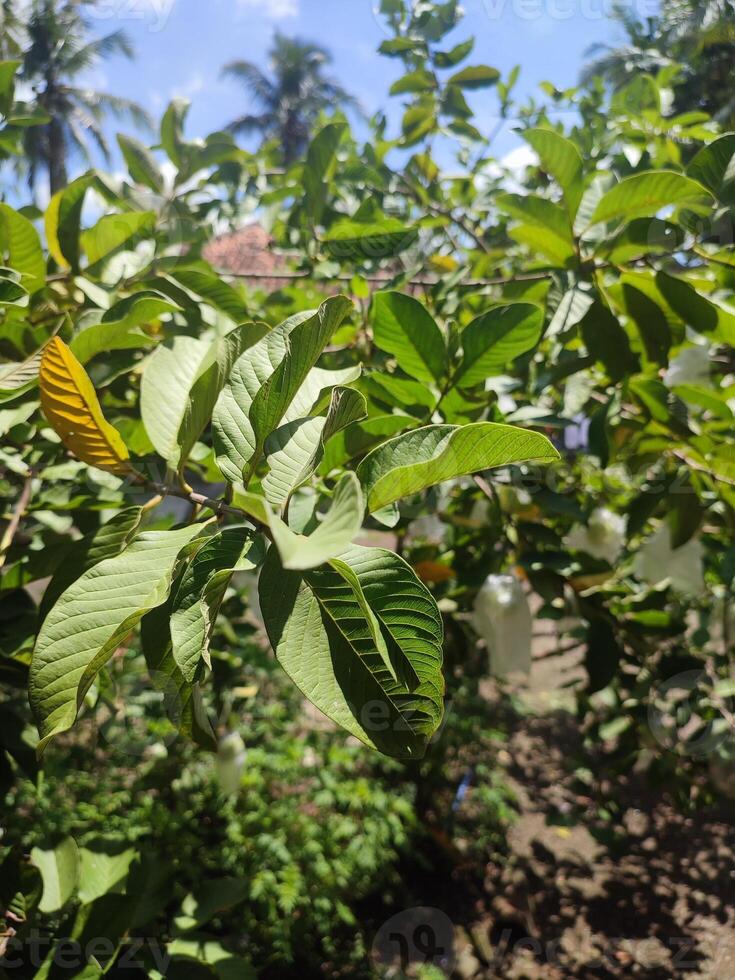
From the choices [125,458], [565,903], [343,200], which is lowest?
[565,903]

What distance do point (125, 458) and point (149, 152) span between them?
78 centimetres

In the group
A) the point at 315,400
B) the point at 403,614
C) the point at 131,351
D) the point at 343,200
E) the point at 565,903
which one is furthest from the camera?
the point at 565,903

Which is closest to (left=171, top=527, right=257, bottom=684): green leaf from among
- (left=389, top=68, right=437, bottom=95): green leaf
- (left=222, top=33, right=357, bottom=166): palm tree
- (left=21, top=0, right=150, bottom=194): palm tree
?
(left=389, top=68, right=437, bottom=95): green leaf

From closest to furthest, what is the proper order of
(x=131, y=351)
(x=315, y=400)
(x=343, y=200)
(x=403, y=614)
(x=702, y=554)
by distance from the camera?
(x=403, y=614) < (x=315, y=400) < (x=131, y=351) < (x=702, y=554) < (x=343, y=200)

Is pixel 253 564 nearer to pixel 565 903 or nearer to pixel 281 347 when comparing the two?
pixel 281 347

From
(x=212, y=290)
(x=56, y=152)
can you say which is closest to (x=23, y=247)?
(x=212, y=290)

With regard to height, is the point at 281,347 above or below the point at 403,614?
above

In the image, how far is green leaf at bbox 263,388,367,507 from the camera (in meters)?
0.42

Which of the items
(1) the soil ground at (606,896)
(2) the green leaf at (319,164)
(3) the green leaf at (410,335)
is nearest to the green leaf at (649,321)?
(3) the green leaf at (410,335)

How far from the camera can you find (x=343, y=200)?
1390mm

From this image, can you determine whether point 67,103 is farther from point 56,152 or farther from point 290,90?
point 290,90

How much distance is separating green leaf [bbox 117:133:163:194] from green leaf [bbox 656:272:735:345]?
0.79 meters

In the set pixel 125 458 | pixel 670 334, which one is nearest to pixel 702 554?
pixel 670 334

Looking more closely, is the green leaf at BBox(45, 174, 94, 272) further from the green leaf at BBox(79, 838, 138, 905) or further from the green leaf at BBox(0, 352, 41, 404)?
the green leaf at BBox(79, 838, 138, 905)
